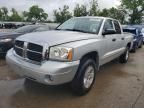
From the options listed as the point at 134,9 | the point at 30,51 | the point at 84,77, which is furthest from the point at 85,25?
the point at 134,9

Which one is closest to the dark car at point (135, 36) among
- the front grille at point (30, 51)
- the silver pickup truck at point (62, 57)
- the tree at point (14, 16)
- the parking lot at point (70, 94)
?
the parking lot at point (70, 94)

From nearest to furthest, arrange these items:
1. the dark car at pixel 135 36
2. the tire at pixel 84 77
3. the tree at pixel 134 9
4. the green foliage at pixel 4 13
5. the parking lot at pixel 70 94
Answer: the parking lot at pixel 70 94
the tire at pixel 84 77
the dark car at pixel 135 36
the tree at pixel 134 9
the green foliage at pixel 4 13

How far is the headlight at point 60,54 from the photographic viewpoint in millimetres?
3707

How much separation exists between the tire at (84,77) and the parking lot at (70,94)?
0.17 metres

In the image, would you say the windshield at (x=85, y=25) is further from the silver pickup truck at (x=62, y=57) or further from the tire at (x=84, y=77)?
the tire at (x=84, y=77)

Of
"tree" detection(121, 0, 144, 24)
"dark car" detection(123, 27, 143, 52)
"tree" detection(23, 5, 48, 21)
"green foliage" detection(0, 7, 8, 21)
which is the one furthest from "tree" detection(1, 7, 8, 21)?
"dark car" detection(123, 27, 143, 52)

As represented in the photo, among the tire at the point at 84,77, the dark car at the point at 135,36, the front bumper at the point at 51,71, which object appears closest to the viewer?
the front bumper at the point at 51,71

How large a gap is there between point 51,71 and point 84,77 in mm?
962

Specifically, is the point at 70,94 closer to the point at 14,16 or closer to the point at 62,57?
the point at 62,57

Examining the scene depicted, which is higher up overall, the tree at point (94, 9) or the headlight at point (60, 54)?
the tree at point (94, 9)

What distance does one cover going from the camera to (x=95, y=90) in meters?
4.67

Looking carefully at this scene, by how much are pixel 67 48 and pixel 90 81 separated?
1194mm

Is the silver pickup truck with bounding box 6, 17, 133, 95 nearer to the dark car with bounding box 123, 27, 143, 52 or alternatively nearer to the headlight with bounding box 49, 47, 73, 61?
the headlight with bounding box 49, 47, 73, 61

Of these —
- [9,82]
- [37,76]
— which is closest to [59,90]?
[37,76]
